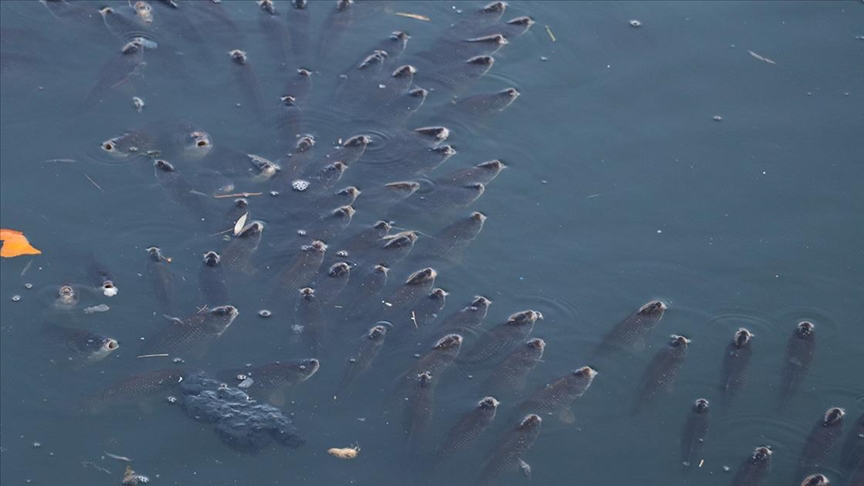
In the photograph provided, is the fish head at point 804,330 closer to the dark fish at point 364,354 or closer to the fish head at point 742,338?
the fish head at point 742,338

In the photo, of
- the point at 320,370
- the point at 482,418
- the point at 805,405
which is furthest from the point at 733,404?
the point at 320,370

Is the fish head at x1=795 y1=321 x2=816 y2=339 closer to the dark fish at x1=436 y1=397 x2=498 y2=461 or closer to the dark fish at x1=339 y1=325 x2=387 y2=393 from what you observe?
the dark fish at x1=436 y1=397 x2=498 y2=461

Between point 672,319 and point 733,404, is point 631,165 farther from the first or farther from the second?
point 733,404

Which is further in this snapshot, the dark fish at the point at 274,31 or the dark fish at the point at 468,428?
the dark fish at the point at 274,31

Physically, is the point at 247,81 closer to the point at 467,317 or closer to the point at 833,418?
the point at 467,317

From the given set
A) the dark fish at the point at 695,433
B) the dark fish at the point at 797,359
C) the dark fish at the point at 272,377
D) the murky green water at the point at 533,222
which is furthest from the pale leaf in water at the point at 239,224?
the dark fish at the point at 797,359

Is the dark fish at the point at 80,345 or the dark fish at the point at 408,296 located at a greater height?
the dark fish at the point at 408,296

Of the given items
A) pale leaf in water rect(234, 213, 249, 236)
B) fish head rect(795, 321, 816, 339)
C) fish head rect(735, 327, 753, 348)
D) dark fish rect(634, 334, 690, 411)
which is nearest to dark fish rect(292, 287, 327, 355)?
pale leaf in water rect(234, 213, 249, 236)
